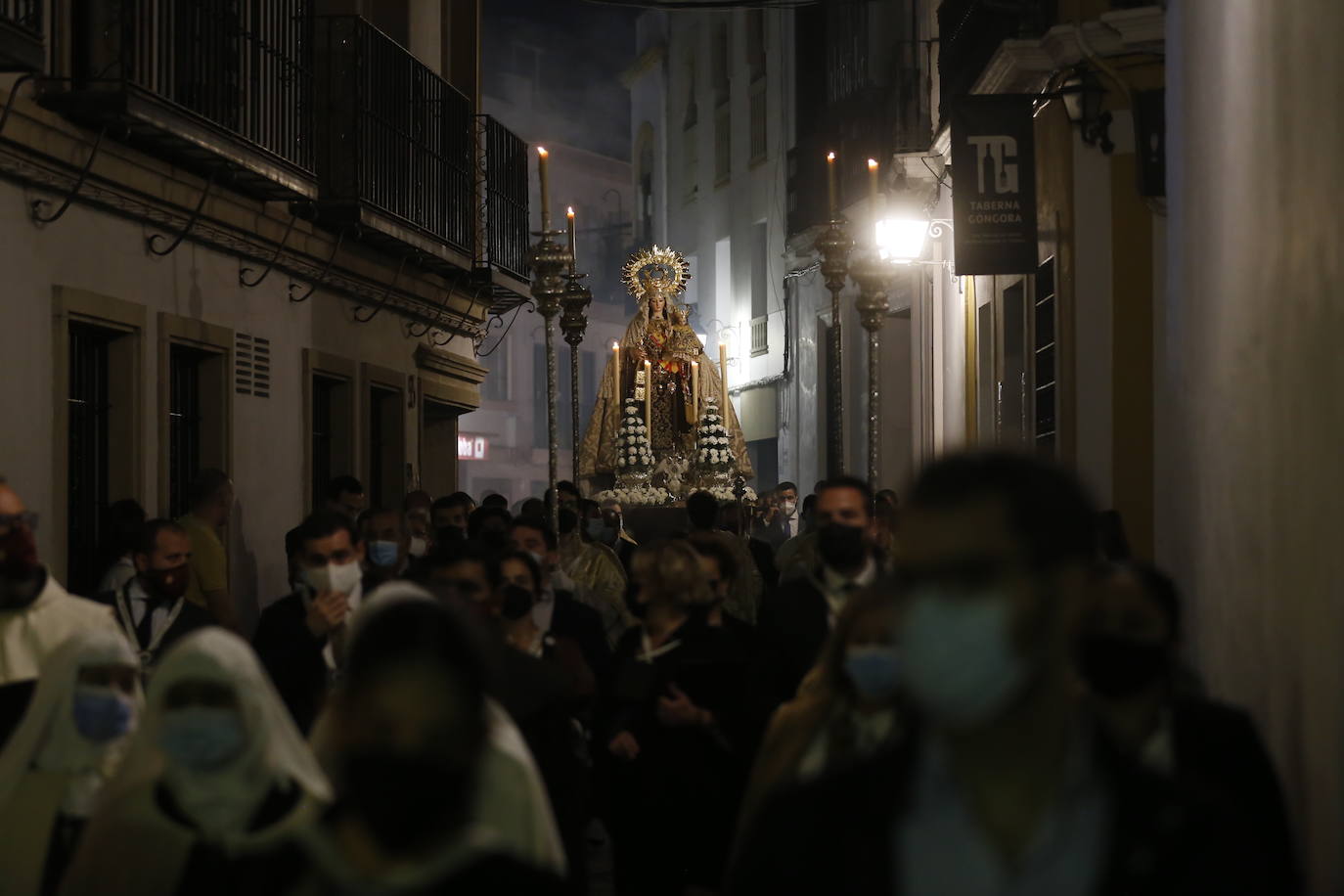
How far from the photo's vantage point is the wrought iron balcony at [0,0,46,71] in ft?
34.1

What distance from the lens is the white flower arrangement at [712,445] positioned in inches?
1000

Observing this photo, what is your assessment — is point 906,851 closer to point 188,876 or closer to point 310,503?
point 188,876

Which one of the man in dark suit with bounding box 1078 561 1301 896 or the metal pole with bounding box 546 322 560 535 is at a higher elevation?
the metal pole with bounding box 546 322 560 535

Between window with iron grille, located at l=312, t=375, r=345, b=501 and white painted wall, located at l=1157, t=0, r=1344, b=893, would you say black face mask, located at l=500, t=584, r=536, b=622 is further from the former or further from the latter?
window with iron grille, located at l=312, t=375, r=345, b=501

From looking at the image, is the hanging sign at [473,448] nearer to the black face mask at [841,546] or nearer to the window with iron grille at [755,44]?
the window with iron grille at [755,44]

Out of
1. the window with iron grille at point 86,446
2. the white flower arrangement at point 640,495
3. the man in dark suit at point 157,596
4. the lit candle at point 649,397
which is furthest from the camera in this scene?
the lit candle at point 649,397

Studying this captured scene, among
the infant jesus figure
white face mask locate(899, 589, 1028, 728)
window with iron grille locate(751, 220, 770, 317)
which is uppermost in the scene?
window with iron grille locate(751, 220, 770, 317)

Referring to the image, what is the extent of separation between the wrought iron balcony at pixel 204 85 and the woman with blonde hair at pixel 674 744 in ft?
19.8

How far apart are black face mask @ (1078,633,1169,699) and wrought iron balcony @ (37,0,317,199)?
355 inches

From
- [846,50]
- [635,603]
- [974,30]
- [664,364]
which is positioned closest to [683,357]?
[664,364]

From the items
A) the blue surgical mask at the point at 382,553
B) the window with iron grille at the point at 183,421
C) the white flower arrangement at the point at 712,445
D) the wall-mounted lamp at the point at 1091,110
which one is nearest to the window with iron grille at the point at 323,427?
the window with iron grille at the point at 183,421

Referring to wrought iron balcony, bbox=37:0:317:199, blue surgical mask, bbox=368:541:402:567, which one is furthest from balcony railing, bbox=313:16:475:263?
blue surgical mask, bbox=368:541:402:567

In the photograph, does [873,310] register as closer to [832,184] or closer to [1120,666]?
[832,184]

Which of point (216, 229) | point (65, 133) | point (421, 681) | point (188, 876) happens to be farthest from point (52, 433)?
point (421, 681)
